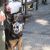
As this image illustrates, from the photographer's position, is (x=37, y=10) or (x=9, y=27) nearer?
(x=9, y=27)

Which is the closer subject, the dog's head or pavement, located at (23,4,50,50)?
the dog's head

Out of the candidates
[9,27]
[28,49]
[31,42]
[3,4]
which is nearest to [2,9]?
[3,4]

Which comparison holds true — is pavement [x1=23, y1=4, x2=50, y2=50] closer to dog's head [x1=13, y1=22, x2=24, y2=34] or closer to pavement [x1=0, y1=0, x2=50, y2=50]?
pavement [x1=0, y1=0, x2=50, y2=50]

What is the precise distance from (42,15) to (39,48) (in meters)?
3.18

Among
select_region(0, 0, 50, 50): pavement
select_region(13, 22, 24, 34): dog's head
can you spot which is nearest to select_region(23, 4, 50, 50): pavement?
select_region(0, 0, 50, 50): pavement

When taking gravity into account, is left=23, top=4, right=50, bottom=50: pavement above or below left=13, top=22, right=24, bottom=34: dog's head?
below

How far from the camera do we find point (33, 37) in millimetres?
5148

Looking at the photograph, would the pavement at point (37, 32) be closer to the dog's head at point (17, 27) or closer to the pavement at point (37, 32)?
the pavement at point (37, 32)

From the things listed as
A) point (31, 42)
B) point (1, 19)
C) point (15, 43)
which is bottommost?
point (31, 42)

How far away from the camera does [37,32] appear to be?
18.3ft

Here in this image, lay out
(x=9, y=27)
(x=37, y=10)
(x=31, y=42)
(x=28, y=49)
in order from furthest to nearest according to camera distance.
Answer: (x=37, y=10), (x=31, y=42), (x=28, y=49), (x=9, y=27)

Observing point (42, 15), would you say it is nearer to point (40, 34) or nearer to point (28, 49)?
point (40, 34)

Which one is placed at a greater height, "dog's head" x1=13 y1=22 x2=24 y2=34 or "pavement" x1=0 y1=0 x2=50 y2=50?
"dog's head" x1=13 y1=22 x2=24 y2=34

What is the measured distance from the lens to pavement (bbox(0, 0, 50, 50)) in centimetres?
460
